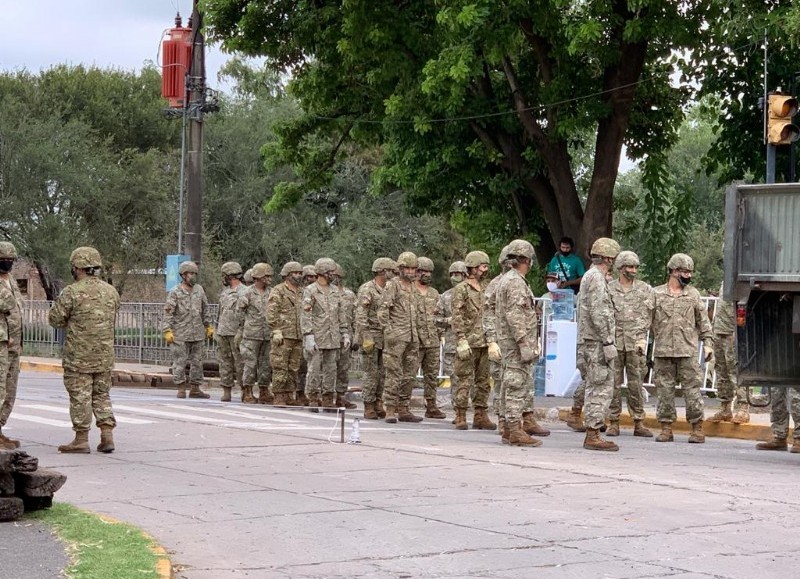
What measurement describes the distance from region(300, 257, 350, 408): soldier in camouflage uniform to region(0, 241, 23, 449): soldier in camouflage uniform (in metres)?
6.39

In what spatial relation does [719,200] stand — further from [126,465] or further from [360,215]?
[126,465]

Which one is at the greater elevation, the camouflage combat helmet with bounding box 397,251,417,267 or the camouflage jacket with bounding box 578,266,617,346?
the camouflage combat helmet with bounding box 397,251,417,267

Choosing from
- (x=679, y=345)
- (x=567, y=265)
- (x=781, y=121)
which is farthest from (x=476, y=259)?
(x=567, y=265)

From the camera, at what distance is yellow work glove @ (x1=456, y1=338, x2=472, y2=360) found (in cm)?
1709

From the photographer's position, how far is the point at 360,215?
48.6 metres

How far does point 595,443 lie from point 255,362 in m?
8.51

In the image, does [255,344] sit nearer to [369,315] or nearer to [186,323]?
[186,323]

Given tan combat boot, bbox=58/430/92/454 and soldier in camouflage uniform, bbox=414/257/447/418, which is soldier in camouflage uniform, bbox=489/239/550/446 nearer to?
soldier in camouflage uniform, bbox=414/257/447/418

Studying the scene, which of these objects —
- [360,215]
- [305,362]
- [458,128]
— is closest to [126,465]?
[305,362]

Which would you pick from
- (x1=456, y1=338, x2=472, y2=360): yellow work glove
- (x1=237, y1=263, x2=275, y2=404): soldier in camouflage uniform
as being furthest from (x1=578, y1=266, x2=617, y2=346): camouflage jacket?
(x1=237, y1=263, x2=275, y2=404): soldier in camouflage uniform

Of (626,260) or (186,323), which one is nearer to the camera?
(626,260)

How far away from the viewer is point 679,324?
16188mm

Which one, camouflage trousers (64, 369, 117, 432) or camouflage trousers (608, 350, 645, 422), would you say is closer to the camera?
camouflage trousers (64, 369, 117, 432)

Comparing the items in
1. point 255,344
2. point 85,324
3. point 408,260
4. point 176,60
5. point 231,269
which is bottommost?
point 255,344
